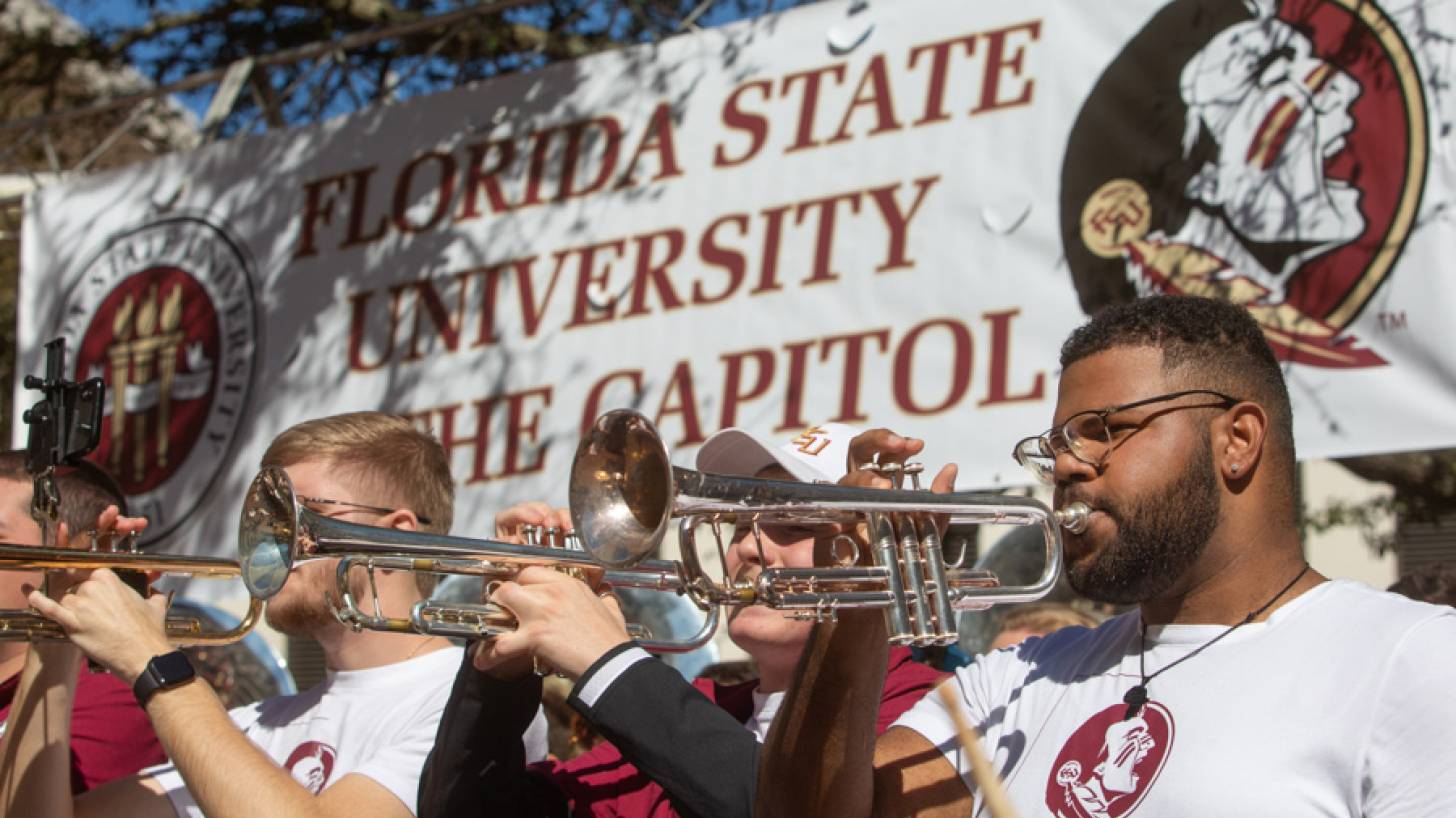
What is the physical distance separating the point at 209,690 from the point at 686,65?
3.39 metres

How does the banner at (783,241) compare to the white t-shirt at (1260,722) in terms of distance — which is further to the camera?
the banner at (783,241)

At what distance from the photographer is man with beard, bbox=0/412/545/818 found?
10.2ft

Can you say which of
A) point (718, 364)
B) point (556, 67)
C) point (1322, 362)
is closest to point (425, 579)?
point (718, 364)

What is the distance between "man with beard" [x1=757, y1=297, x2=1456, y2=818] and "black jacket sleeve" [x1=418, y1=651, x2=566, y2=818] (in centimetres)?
61

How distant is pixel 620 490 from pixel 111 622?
1.27 meters

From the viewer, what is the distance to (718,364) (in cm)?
566

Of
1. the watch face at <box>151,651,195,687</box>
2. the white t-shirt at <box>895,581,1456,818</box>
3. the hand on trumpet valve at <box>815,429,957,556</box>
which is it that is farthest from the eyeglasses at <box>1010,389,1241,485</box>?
the watch face at <box>151,651,195,687</box>

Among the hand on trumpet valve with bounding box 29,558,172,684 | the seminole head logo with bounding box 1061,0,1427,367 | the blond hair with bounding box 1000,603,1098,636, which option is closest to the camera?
the hand on trumpet valve with bounding box 29,558,172,684

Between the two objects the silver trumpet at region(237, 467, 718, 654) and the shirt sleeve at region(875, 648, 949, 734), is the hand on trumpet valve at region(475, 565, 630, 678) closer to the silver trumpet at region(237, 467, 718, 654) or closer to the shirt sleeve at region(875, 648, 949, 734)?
the silver trumpet at region(237, 467, 718, 654)

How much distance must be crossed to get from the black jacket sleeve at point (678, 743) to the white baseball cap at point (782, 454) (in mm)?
605

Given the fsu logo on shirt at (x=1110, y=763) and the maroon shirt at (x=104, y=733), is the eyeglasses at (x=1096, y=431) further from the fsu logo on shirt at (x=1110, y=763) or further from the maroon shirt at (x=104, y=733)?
the maroon shirt at (x=104, y=733)

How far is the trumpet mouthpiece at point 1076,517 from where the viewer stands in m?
2.56

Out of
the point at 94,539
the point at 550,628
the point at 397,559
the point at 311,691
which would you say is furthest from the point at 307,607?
the point at 550,628

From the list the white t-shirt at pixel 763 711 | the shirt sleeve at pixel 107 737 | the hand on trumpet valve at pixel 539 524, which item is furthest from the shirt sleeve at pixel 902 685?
the shirt sleeve at pixel 107 737
